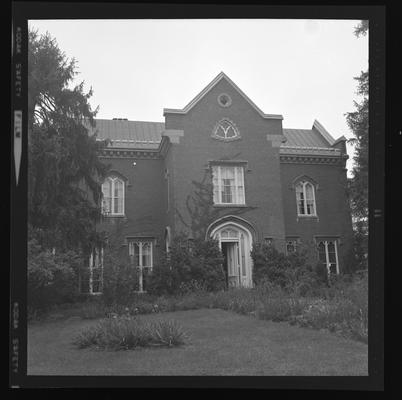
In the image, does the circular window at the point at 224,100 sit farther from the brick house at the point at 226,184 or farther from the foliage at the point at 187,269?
the foliage at the point at 187,269

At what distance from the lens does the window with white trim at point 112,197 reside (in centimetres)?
545

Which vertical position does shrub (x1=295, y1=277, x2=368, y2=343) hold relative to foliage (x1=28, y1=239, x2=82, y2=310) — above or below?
below

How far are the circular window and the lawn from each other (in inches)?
95.8

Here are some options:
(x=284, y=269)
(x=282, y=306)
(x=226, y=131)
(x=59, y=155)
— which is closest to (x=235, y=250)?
(x=284, y=269)

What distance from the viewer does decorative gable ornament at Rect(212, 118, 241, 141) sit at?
5855mm

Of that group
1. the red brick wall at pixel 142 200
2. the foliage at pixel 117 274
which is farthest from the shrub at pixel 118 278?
the red brick wall at pixel 142 200

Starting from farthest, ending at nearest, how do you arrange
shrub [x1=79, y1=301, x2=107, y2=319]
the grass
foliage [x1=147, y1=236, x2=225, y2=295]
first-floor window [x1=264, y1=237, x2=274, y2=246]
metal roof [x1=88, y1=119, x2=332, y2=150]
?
first-floor window [x1=264, y1=237, x2=274, y2=246] < metal roof [x1=88, y1=119, x2=332, y2=150] < foliage [x1=147, y1=236, x2=225, y2=295] < shrub [x1=79, y1=301, x2=107, y2=319] < the grass

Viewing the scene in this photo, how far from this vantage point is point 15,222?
4.69m

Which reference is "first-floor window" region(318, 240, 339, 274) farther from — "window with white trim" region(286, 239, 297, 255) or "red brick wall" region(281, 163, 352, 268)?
"window with white trim" region(286, 239, 297, 255)

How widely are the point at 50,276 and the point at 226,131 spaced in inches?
102

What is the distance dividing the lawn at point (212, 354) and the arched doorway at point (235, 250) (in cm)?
60

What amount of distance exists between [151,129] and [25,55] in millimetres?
1601

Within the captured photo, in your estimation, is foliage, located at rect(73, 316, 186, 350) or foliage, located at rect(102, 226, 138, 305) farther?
foliage, located at rect(102, 226, 138, 305)

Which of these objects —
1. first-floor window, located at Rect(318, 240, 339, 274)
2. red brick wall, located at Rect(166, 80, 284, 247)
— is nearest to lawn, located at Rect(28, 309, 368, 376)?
first-floor window, located at Rect(318, 240, 339, 274)
